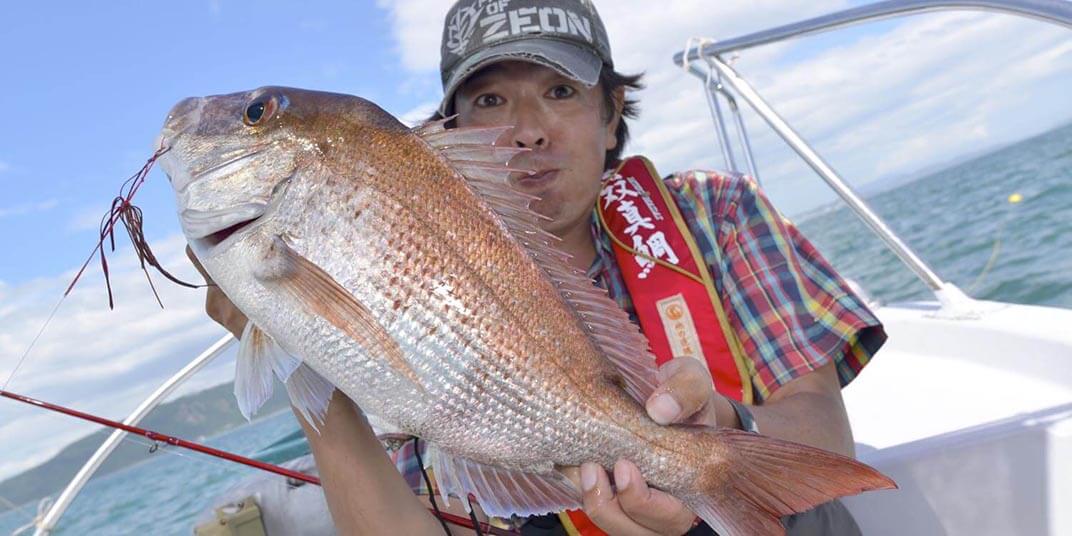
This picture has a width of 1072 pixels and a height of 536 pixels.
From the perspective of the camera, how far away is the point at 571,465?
1571mm

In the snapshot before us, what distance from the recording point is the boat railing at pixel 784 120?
2.65 meters

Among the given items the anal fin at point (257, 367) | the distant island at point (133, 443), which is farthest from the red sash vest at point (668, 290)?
the distant island at point (133, 443)

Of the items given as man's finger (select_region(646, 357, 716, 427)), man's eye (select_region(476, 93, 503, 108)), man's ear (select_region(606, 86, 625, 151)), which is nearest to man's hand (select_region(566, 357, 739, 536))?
man's finger (select_region(646, 357, 716, 427))

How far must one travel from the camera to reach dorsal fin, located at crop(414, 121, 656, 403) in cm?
156

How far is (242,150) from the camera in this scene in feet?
4.79

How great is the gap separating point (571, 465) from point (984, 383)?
2.91 meters

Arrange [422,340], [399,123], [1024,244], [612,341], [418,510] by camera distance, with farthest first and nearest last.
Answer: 1. [1024,244]
2. [418,510]
3. [612,341]
4. [399,123]
5. [422,340]

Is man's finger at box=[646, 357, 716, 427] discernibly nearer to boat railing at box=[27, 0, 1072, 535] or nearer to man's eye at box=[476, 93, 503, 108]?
man's eye at box=[476, 93, 503, 108]

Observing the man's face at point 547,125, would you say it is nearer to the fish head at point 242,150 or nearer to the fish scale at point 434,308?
the fish scale at point 434,308

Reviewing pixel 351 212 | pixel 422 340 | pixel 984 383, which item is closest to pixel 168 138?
pixel 351 212

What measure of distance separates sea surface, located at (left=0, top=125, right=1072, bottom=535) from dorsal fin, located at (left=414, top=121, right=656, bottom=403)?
1.08m

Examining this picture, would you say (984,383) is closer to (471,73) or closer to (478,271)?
(471,73)

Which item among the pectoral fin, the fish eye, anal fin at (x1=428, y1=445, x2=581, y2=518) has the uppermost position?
the fish eye

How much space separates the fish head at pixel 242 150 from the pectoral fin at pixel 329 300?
11 centimetres
